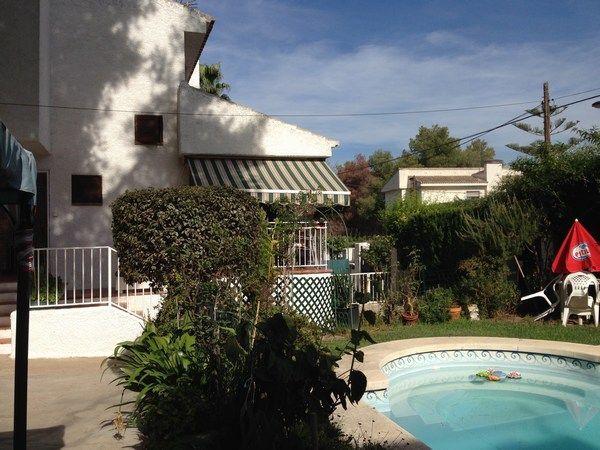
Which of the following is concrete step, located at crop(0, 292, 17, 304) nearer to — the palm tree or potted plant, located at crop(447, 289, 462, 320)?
potted plant, located at crop(447, 289, 462, 320)

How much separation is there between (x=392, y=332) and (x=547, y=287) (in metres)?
5.02

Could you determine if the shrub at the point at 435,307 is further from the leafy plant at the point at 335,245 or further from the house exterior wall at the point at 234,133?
the leafy plant at the point at 335,245

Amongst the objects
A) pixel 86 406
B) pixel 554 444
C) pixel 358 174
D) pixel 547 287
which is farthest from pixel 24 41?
pixel 358 174

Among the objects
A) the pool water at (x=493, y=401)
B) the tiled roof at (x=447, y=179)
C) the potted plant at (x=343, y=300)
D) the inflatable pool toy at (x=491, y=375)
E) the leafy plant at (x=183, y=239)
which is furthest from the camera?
the tiled roof at (x=447, y=179)

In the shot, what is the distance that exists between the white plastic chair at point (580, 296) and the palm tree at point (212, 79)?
22.6m

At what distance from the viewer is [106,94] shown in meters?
16.5

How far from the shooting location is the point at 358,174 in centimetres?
6381

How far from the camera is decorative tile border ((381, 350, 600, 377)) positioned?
11070 mm

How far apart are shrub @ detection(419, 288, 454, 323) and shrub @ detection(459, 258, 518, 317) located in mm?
734

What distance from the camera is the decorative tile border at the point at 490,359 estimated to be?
11.1m

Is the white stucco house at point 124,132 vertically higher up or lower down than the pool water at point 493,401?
higher up

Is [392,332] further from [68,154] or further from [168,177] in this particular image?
[68,154]

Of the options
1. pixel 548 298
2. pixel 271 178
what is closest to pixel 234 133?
pixel 271 178

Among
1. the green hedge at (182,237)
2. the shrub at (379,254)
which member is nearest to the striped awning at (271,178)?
the shrub at (379,254)
